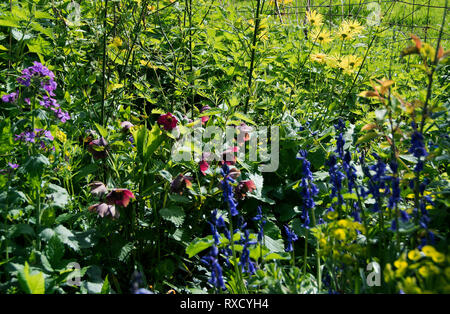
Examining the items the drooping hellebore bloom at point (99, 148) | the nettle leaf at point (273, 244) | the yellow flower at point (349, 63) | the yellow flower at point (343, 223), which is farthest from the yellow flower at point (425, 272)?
the yellow flower at point (349, 63)

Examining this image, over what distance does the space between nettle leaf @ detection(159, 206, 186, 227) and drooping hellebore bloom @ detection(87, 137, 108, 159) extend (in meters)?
0.38

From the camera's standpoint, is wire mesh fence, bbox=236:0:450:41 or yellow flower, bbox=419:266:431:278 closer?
yellow flower, bbox=419:266:431:278

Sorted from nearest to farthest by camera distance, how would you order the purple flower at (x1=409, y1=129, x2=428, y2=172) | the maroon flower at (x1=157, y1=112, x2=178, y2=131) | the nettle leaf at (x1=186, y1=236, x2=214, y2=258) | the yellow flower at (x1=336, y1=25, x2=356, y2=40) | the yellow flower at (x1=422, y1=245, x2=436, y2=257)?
1. the yellow flower at (x1=422, y1=245, x2=436, y2=257)
2. the purple flower at (x1=409, y1=129, x2=428, y2=172)
3. the nettle leaf at (x1=186, y1=236, x2=214, y2=258)
4. the maroon flower at (x1=157, y1=112, x2=178, y2=131)
5. the yellow flower at (x1=336, y1=25, x2=356, y2=40)

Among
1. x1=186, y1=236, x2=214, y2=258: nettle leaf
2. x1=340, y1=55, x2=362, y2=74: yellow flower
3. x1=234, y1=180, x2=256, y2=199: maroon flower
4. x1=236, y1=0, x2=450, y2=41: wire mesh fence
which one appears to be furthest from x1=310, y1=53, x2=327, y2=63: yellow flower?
x1=186, y1=236, x2=214, y2=258: nettle leaf

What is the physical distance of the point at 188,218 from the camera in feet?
6.48

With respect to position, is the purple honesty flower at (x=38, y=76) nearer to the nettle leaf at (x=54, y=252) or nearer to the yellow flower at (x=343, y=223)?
the nettle leaf at (x=54, y=252)

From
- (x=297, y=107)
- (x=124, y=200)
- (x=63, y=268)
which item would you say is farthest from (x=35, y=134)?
(x=297, y=107)

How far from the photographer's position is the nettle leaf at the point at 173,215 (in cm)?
177

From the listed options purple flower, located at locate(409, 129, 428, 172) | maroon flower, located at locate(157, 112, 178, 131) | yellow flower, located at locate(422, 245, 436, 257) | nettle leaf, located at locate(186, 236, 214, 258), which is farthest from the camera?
maroon flower, located at locate(157, 112, 178, 131)

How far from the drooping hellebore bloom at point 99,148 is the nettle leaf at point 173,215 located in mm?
378

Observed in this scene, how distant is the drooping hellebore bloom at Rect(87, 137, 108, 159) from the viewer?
1.83 meters

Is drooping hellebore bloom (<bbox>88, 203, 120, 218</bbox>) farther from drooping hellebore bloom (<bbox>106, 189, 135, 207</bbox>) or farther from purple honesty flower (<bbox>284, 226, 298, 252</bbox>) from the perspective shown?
purple honesty flower (<bbox>284, 226, 298, 252</bbox>)

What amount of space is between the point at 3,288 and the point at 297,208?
50.7 inches
